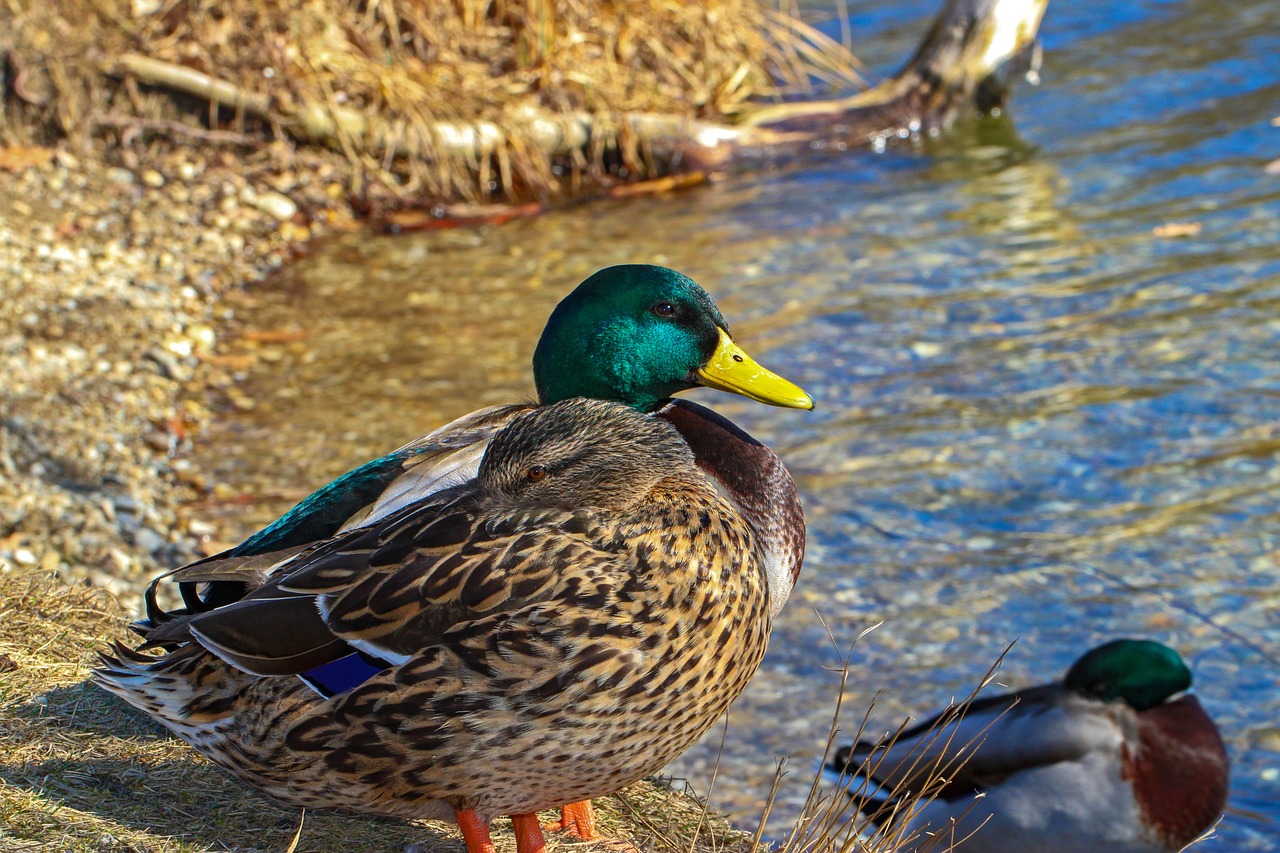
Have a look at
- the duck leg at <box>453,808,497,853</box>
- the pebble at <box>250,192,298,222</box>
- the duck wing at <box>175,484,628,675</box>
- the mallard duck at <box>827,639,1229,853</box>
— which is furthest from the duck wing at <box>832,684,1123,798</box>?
the pebble at <box>250,192,298,222</box>

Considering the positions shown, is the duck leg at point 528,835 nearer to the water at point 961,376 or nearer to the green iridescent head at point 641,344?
the green iridescent head at point 641,344

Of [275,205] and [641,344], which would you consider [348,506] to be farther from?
[275,205]

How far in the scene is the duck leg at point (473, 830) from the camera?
2.54m

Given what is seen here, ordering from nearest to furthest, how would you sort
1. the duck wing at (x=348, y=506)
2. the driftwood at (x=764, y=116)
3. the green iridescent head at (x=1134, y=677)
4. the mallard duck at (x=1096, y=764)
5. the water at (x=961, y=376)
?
the duck wing at (x=348, y=506), the mallard duck at (x=1096, y=764), the green iridescent head at (x=1134, y=677), the water at (x=961, y=376), the driftwood at (x=764, y=116)

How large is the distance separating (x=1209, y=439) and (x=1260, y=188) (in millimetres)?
3241

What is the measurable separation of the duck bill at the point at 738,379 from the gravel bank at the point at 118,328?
1838 millimetres

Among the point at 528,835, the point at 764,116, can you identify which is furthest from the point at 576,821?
the point at 764,116

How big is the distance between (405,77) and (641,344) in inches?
243

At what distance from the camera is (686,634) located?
244cm

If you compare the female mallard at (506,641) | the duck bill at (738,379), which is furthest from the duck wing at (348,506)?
the duck bill at (738,379)

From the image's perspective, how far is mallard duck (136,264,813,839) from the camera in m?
3.09

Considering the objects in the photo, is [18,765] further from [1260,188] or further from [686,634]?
[1260,188]

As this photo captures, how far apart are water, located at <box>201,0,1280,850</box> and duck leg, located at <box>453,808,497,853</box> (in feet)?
5.29

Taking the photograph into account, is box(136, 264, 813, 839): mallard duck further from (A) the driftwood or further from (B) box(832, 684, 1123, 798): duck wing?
(A) the driftwood
